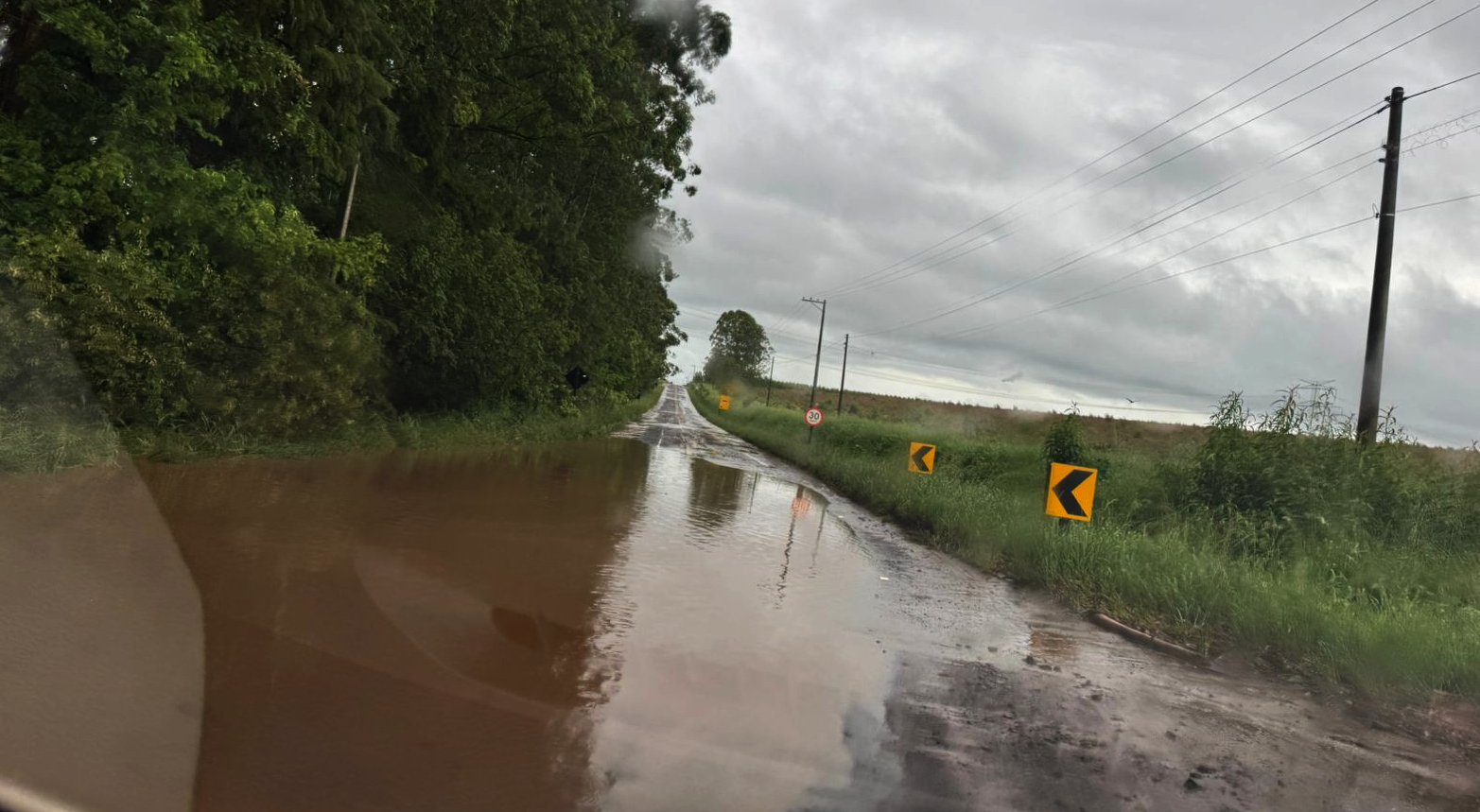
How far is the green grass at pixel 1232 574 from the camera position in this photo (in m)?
7.04

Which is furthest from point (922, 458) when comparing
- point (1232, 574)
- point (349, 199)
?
point (349, 199)

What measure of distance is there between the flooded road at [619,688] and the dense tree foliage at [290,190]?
2.96 meters

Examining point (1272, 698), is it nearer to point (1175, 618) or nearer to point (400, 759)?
point (1175, 618)

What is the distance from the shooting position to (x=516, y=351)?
23.7 meters

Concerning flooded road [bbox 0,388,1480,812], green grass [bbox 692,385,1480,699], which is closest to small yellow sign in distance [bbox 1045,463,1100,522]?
green grass [bbox 692,385,1480,699]

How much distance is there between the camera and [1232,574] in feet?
30.9

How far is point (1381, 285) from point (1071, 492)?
782cm

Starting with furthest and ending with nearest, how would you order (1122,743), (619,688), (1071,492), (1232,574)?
(1071,492), (1232,574), (619,688), (1122,743)

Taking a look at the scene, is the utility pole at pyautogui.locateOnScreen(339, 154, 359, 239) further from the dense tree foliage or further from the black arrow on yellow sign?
the black arrow on yellow sign

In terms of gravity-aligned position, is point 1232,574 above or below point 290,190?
below

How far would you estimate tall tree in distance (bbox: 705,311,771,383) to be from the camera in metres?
103

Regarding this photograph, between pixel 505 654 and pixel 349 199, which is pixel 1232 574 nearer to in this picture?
pixel 505 654

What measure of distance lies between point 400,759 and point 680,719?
59.8 inches

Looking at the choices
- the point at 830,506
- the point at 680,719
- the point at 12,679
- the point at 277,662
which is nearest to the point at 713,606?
the point at 680,719
